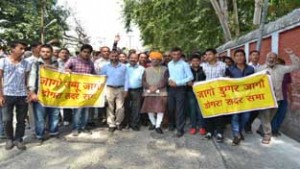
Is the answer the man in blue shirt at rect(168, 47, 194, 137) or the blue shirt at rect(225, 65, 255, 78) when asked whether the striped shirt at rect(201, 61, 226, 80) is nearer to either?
the blue shirt at rect(225, 65, 255, 78)

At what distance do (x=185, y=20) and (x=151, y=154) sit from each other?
62.2ft

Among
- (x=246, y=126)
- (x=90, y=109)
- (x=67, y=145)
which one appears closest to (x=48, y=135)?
(x=67, y=145)

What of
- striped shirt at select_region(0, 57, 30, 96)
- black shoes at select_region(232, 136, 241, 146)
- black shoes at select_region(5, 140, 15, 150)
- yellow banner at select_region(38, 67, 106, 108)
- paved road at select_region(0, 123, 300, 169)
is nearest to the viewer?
paved road at select_region(0, 123, 300, 169)

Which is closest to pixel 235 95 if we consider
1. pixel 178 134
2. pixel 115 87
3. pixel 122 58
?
pixel 178 134

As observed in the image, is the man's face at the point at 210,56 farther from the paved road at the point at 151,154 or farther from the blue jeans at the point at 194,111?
the paved road at the point at 151,154

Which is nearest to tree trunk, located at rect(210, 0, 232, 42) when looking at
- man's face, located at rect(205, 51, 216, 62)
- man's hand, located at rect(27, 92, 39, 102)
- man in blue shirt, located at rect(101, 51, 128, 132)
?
man in blue shirt, located at rect(101, 51, 128, 132)

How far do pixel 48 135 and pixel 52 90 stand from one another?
2.90ft

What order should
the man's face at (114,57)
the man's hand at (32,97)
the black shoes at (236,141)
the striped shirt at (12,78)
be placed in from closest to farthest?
the striped shirt at (12,78), the man's hand at (32,97), the black shoes at (236,141), the man's face at (114,57)

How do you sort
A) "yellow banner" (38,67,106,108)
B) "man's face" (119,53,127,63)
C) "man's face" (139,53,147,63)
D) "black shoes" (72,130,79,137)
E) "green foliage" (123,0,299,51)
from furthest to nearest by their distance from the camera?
"green foliage" (123,0,299,51), "man's face" (139,53,147,63), "man's face" (119,53,127,63), "black shoes" (72,130,79,137), "yellow banner" (38,67,106,108)

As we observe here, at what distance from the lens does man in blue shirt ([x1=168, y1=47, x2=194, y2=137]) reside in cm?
854

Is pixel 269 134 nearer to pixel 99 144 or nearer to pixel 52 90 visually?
pixel 99 144

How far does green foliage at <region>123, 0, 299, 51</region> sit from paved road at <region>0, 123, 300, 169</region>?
1448 cm

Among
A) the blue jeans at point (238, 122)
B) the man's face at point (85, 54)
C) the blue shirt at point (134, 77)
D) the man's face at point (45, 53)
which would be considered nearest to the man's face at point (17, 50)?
the man's face at point (45, 53)

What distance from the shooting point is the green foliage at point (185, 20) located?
929 inches
